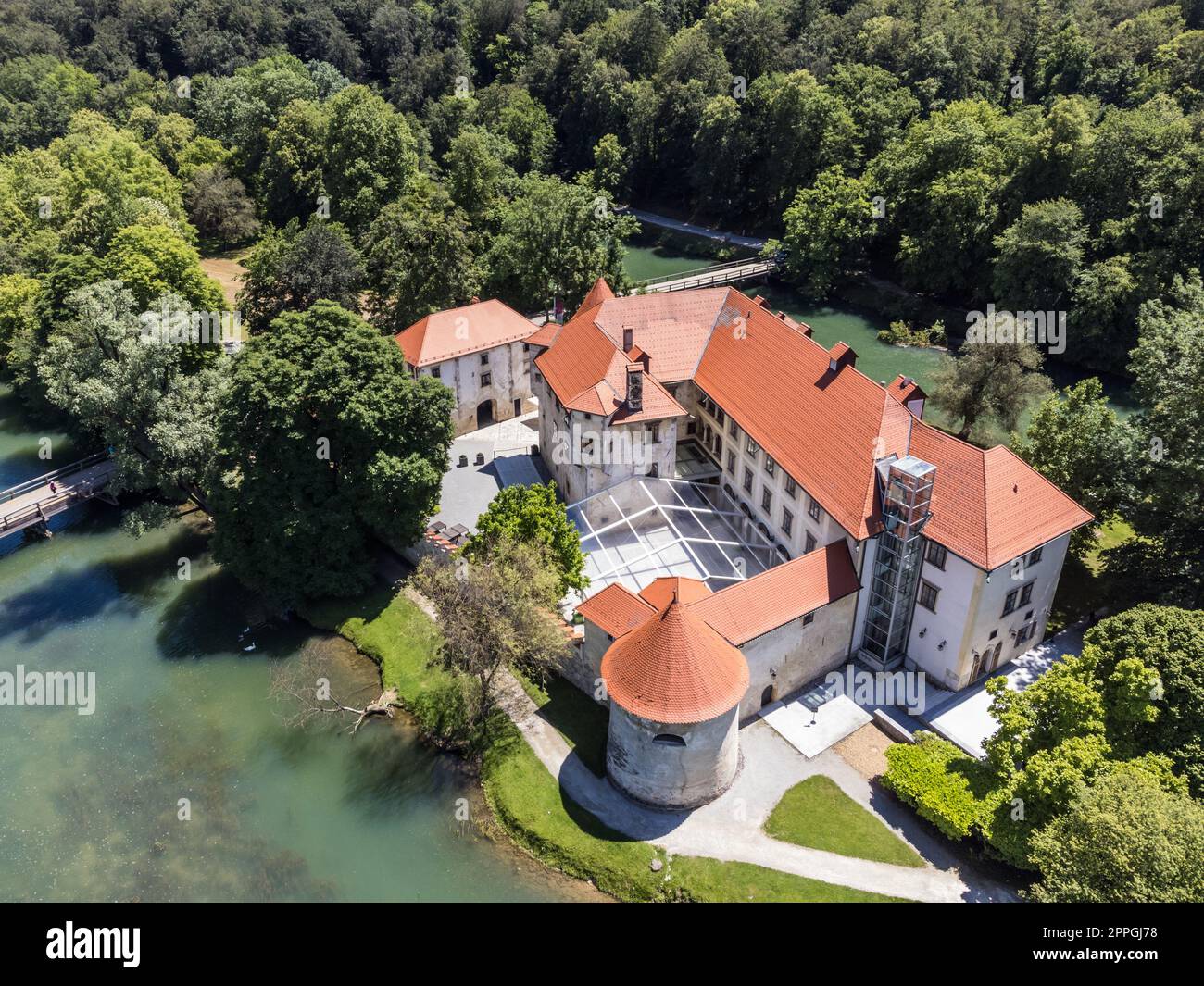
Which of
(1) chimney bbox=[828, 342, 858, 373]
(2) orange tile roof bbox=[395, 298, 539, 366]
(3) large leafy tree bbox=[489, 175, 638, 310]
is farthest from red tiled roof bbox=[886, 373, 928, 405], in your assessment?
(3) large leafy tree bbox=[489, 175, 638, 310]

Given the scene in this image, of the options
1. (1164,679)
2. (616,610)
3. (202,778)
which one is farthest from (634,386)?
(202,778)

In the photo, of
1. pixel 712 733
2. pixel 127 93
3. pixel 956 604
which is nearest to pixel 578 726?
pixel 712 733

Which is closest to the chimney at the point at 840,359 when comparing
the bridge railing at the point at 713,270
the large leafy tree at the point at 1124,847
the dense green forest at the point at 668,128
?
the large leafy tree at the point at 1124,847

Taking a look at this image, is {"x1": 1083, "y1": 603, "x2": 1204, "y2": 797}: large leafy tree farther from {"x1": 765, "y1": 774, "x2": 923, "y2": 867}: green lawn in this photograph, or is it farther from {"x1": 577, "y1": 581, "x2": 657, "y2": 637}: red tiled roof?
{"x1": 577, "y1": 581, "x2": 657, "y2": 637}: red tiled roof

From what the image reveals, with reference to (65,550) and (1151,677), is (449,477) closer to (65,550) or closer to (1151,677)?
(65,550)

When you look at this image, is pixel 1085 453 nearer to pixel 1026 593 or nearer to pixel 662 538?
pixel 1026 593

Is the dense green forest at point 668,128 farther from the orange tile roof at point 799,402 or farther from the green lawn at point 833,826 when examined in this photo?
the green lawn at point 833,826
